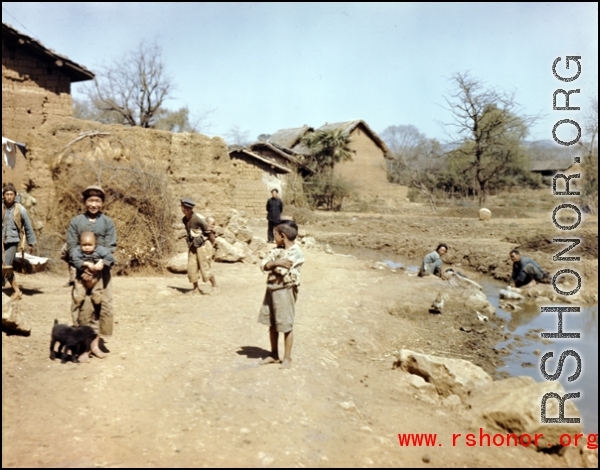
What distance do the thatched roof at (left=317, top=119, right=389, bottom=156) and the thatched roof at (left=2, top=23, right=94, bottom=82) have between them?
21.7 m

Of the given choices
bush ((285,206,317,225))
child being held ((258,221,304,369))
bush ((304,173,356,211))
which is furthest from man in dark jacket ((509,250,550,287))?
bush ((304,173,356,211))

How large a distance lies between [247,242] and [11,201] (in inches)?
288

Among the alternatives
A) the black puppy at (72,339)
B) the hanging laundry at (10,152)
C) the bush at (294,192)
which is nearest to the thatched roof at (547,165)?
the bush at (294,192)

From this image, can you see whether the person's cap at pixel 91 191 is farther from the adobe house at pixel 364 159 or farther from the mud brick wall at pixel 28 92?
the adobe house at pixel 364 159

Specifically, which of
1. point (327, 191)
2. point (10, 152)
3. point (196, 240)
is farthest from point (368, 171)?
point (196, 240)

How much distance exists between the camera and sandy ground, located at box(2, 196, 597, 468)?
3.73 metres

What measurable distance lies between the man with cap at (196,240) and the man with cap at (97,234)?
2.74 metres

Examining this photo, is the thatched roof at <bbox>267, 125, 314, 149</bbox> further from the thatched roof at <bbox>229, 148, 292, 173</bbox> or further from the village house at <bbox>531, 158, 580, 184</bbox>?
the village house at <bbox>531, 158, 580, 184</bbox>

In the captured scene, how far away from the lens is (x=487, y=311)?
414 inches

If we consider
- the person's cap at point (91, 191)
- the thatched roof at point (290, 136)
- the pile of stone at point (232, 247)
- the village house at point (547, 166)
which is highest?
the thatched roof at point (290, 136)

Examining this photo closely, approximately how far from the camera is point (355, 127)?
36.6 m

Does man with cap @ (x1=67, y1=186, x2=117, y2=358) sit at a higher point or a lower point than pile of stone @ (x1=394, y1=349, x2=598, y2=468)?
higher

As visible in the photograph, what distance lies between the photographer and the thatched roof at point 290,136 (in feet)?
124

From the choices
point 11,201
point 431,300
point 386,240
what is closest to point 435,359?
point 431,300
